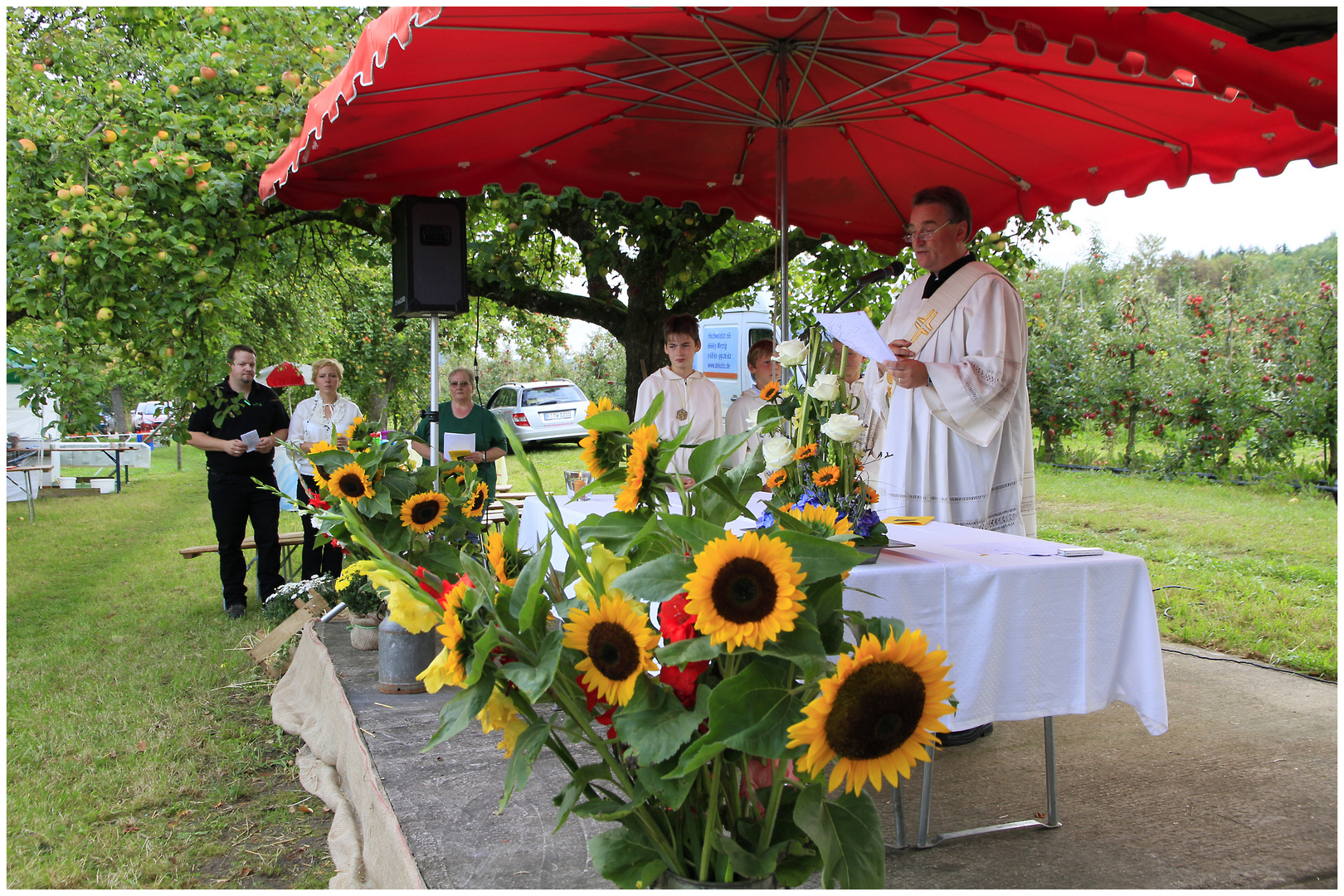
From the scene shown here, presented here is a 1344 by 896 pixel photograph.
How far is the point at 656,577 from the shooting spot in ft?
3.21

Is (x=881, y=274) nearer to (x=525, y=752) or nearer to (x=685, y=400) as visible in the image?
(x=525, y=752)

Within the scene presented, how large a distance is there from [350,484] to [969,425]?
75.1 inches

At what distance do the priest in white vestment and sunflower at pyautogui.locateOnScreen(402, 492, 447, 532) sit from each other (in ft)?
4.56

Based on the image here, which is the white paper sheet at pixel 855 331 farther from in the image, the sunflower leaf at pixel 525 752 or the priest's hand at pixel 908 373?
the sunflower leaf at pixel 525 752

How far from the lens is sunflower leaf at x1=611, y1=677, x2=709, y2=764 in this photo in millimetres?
966

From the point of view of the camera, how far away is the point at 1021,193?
14.5 feet

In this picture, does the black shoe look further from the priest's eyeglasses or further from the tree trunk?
the tree trunk

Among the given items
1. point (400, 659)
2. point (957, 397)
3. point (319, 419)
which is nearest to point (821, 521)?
point (957, 397)

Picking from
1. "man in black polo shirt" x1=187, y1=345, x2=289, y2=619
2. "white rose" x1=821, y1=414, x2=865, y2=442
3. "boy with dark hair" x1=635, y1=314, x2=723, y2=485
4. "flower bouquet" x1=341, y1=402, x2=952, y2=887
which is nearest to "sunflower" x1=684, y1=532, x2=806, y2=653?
"flower bouquet" x1=341, y1=402, x2=952, y2=887

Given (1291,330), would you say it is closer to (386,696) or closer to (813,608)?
(386,696)

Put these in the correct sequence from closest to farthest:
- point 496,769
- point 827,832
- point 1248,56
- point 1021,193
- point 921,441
→ point 827,832, point 1248,56, point 496,769, point 921,441, point 1021,193

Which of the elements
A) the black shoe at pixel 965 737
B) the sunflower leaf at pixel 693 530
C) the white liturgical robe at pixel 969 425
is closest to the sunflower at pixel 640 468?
the sunflower leaf at pixel 693 530

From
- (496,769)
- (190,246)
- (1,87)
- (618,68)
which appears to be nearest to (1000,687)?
(496,769)

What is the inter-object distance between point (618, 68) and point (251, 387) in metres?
3.45
